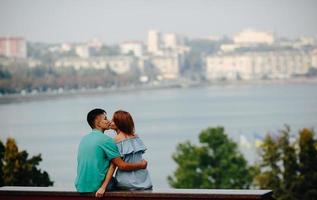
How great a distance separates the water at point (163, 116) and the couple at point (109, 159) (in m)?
36.1

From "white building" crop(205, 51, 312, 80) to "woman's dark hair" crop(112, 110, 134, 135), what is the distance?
10313 centimetres

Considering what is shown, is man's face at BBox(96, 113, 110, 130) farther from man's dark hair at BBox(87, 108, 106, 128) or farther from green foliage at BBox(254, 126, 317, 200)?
green foliage at BBox(254, 126, 317, 200)

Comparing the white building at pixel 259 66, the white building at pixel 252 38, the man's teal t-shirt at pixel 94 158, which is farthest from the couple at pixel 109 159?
the white building at pixel 252 38

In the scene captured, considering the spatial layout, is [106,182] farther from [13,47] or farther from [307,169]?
[13,47]

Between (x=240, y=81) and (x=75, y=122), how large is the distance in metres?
33.9

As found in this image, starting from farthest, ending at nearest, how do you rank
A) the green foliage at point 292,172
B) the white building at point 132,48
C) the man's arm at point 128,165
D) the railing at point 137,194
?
the white building at point 132,48
the green foliage at point 292,172
the man's arm at point 128,165
the railing at point 137,194

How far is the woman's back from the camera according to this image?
4879 mm

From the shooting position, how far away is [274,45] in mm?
120375

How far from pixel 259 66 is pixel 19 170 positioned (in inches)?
3641

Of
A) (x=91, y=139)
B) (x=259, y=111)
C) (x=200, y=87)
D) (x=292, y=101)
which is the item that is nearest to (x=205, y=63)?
(x=200, y=87)

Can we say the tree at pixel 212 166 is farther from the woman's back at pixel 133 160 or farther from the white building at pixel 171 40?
the white building at pixel 171 40

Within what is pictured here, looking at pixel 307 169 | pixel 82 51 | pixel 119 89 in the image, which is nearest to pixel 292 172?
pixel 307 169

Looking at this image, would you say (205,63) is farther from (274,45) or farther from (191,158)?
(191,158)

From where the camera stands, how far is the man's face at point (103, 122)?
4.94 m
